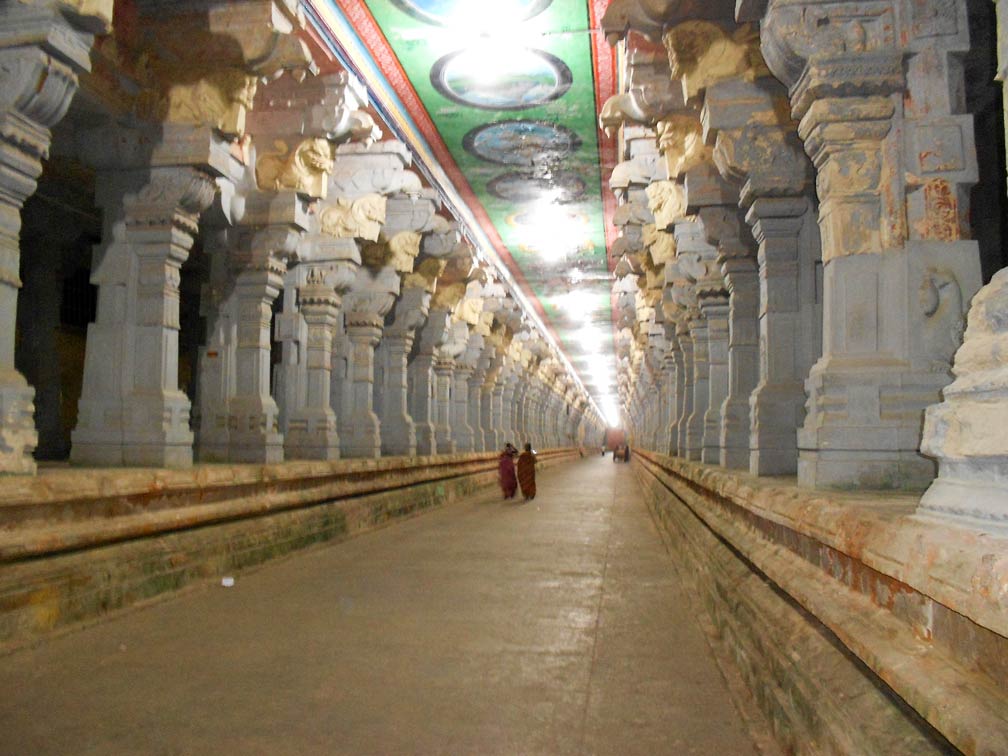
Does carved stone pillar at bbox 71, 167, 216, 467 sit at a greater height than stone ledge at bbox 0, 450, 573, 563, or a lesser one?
greater

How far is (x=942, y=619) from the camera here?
5.58 ft

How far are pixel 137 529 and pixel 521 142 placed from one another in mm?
7304

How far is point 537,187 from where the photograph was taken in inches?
485

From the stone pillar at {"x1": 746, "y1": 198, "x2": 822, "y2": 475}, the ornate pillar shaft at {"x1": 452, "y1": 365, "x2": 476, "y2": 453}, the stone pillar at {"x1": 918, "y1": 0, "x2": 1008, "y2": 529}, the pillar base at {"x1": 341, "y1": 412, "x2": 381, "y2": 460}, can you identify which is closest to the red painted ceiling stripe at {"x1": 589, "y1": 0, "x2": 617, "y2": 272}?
the stone pillar at {"x1": 746, "y1": 198, "x2": 822, "y2": 475}

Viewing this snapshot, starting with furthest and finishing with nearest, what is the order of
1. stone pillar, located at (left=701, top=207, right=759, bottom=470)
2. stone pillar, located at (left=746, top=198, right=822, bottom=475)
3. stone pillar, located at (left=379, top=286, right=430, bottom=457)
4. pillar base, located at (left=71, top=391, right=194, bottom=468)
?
stone pillar, located at (left=379, top=286, right=430, bottom=457) < stone pillar, located at (left=701, top=207, right=759, bottom=470) < pillar base, located at (left=71, top=391, right=194, bottom=468) < stone pillar, located at (left=746, top=198, right=822, bottom=475)

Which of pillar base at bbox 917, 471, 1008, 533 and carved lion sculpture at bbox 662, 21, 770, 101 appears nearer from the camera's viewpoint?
pillar base at bbox 917, 471, 1008, 533

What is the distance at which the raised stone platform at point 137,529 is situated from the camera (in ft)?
12.3

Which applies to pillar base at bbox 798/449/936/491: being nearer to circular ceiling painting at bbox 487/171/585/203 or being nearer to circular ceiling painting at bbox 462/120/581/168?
circular ceiling painting at bbox 462/120/581/168

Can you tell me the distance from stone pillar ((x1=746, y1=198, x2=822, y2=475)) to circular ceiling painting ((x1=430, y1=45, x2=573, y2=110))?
11.8 feet

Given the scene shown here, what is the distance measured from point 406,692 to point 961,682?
2000 millimetres

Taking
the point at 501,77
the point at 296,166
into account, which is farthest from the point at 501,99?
the point at 296,166

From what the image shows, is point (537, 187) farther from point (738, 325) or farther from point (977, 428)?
point (977, 428)

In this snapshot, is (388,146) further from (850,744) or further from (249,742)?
(850,744)

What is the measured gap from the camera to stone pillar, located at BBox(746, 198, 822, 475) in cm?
551
